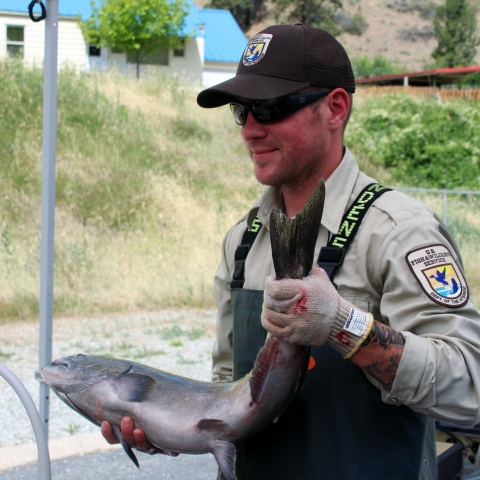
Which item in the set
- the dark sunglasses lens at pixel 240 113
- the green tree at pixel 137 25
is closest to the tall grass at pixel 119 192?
the dark sunglasses lens at pixel 240 113

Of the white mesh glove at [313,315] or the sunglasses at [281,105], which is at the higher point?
the sunglasses at [281,105]

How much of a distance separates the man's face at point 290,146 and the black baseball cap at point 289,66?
0.09m

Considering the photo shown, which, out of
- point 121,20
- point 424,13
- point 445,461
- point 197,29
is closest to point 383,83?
point 197,29

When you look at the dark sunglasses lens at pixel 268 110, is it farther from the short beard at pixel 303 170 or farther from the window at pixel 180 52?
the window at pixel 180 52

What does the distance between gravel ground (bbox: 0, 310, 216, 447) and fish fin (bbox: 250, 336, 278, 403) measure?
11.8ft

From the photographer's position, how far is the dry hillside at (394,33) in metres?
83.4

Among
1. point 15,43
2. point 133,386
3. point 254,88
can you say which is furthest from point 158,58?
point 133,386

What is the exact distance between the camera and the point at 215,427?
1.97 meters

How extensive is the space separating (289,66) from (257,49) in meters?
0.17

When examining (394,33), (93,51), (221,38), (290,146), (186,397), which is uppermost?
(394,33)

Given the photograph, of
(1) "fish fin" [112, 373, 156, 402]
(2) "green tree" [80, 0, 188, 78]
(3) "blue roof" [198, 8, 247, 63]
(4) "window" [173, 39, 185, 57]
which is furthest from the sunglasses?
(3) "blue roof" [198, 8, 247, 63]

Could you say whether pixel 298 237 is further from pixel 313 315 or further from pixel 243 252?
pixel 243 252

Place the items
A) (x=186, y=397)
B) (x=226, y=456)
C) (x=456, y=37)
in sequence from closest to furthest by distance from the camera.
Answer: (x=226, y=456)
(x=186, y=397)
(x=456, y=37)

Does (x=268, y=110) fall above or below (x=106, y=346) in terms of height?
above
